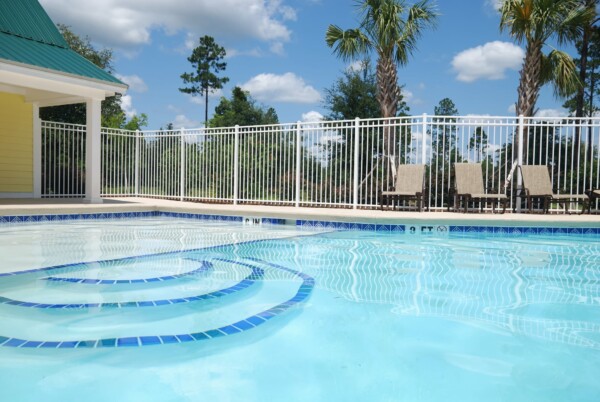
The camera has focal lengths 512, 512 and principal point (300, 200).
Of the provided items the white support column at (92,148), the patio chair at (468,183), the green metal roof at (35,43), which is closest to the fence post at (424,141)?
the patio chair at (468,183)

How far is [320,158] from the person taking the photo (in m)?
11.2

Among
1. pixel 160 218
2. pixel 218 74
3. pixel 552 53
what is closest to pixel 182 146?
pixel 160 218

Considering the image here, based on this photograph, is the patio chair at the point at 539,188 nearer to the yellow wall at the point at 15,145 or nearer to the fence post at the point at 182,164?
the fence post at the point at 182,164

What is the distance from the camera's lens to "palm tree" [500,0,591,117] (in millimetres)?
11023

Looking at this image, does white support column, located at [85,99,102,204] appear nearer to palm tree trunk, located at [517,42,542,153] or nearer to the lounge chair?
palm tree trunk, located at [517,42,542,153]

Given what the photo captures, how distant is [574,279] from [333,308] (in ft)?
8.67

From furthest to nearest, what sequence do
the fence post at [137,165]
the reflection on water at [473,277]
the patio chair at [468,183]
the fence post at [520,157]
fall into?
the fence post at [137,165], the fence post at [520,157], the patio chair at [468,183], the reflection on water at [473,277]

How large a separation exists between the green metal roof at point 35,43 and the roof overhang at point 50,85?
0.09 m

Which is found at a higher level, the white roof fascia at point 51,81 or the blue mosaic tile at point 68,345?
the white roof fascia at point 51,81

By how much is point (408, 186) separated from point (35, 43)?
8459 mm

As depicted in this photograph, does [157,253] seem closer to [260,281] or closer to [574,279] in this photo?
[260,281]

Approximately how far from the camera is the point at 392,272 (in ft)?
16.6

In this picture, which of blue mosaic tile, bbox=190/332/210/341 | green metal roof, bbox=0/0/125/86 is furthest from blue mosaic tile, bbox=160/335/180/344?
green metal roof, bbox=0/0/125/86

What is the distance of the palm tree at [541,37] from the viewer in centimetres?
1102
